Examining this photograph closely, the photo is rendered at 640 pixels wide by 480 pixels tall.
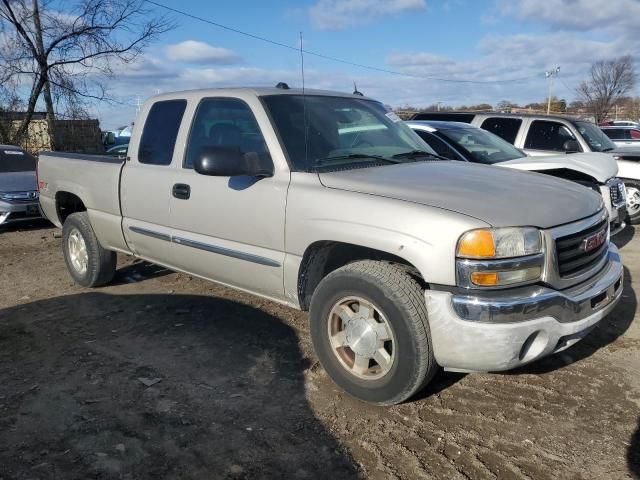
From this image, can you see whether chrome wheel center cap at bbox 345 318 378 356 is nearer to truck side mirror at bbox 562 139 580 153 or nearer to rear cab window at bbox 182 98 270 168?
rear cab window at bbox 182 98 270 168

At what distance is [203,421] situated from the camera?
3.14 meters

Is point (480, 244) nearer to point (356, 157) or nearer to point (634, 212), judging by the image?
point (356, 157)

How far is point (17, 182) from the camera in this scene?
9.55 metres

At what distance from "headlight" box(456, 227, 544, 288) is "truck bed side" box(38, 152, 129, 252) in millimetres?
3306

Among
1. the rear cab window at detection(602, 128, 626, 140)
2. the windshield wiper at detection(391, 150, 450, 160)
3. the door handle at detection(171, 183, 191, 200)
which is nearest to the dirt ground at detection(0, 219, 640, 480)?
the door handle at detection(171, 183, 191, 200)

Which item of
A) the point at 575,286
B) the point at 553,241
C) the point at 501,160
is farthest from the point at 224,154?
the point at 501,160

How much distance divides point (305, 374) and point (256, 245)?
93cm

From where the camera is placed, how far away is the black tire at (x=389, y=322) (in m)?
2.96

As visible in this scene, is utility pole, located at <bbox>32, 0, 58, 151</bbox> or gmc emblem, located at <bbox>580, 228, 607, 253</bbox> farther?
utility pole, located at <bbox>32, 0, 58, 151</bbox>

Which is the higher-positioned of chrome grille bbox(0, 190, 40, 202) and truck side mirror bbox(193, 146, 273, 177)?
truck side mirror bbox(193, 146, 273, 177)

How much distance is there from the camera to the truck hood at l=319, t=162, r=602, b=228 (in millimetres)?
2957

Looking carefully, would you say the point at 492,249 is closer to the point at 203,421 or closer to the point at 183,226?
the point at 203,421

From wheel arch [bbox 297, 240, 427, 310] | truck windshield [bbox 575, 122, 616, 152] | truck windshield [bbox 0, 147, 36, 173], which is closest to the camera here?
wheel arch [bbox 297, 240, 427, 310]

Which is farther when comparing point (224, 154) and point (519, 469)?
point (224, 154)
